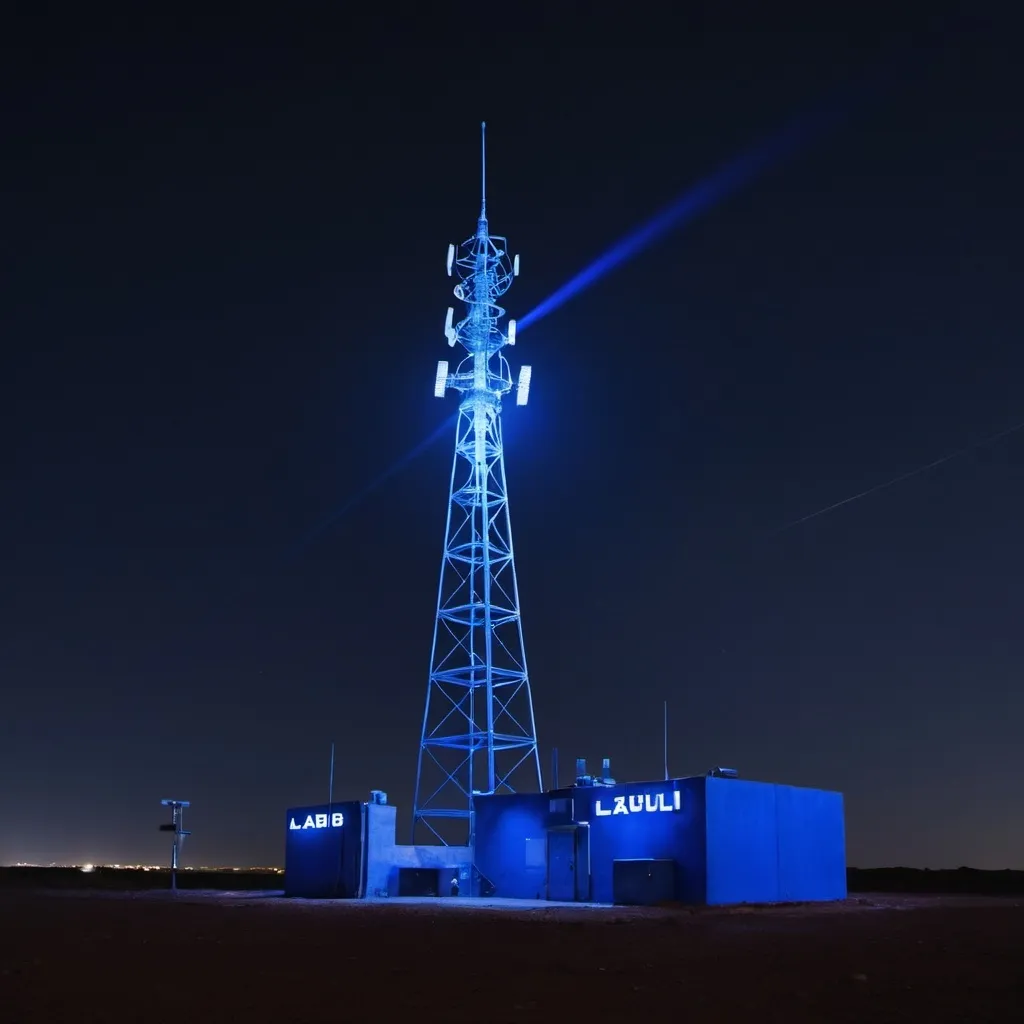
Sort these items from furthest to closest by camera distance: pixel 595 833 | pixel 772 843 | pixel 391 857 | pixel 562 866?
pixel 391 857
pixel 562 866
pixel 595 833
pixel 772 843

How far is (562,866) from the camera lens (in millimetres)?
29406

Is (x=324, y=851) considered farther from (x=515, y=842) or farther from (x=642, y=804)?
(x=642, y=804)

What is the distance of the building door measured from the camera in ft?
95.4

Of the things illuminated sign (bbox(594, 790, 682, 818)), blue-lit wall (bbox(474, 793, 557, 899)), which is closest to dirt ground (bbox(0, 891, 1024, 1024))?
illuminated sign (bbox(594, 790, 682, 818))

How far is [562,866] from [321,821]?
25.3ft

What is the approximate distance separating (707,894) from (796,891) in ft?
15.5

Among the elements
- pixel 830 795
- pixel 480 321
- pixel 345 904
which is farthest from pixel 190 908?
pixel 480 321

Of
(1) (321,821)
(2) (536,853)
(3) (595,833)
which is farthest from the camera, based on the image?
(1) (321,821)

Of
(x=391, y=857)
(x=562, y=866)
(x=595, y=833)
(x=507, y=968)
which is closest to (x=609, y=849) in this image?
(x=595, y=833)

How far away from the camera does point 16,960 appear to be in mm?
14594

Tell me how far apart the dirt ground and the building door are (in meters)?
6.28

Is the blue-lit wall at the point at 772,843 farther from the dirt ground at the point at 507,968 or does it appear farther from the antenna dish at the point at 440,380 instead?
the antenna dish at the point at 440,380

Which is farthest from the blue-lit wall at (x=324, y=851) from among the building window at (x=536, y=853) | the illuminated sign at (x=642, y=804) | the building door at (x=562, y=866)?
the illuminated sign at (x=642, y=804)

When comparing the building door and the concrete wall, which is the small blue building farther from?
the concrete wall
